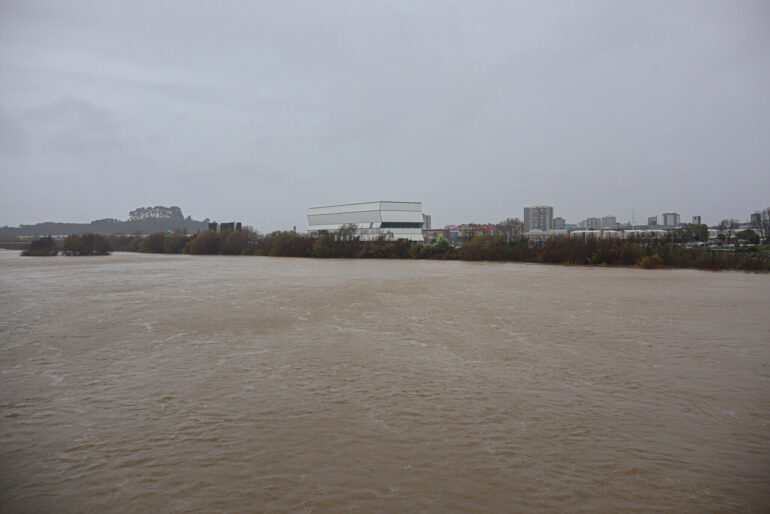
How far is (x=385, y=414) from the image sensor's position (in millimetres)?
6672

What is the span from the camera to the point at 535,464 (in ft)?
17.0

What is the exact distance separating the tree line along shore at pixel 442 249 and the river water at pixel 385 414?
2763 centimetres

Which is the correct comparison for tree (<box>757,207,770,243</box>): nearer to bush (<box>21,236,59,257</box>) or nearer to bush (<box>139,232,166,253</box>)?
bush (<box>139,232,166,253</box>)

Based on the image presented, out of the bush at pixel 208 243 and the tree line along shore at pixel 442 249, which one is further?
the bush at pixel 208 243

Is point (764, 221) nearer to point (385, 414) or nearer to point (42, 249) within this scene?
point (385, 414)

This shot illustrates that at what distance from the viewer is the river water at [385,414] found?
4.63m

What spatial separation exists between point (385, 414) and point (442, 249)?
50916mm

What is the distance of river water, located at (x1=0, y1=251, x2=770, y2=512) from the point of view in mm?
4629

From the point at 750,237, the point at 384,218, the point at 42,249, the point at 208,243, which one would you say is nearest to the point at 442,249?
the point at 384,218

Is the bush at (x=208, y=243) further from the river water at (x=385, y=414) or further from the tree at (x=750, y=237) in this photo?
the tree at (x=750, y=237)

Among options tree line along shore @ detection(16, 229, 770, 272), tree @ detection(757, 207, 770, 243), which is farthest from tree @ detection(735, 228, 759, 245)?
tree line along shore @ detection(16, 229, 770, 272)

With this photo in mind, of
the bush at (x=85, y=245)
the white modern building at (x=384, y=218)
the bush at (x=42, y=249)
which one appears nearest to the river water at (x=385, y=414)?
the bush at (x=85, y=245)

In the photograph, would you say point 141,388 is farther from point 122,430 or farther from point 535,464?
point 535,464

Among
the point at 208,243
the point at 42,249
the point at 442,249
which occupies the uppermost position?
the point at 208,243
